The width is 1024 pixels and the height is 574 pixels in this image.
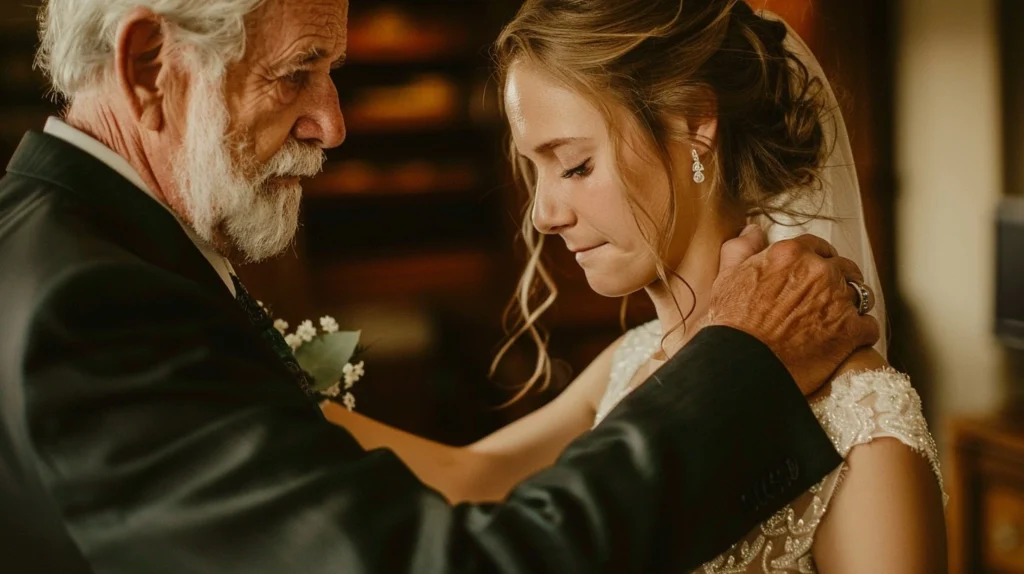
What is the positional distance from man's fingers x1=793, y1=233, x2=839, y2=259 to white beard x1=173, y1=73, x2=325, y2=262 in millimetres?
659

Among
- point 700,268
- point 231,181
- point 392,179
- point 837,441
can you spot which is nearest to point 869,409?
point 837,441

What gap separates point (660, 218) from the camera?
4.64 feet

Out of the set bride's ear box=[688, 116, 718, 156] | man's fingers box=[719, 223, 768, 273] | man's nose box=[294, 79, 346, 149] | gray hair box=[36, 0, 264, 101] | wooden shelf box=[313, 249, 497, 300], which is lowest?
wooden shelf box=[313, 249, 497, 300]

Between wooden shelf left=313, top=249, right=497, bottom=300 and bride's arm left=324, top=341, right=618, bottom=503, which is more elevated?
bride's arm left=324, top=341, right=618, bottom=503

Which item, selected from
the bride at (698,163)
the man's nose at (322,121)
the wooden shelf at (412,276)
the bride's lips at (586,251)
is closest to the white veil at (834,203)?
the bride at (698,163)

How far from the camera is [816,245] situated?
4.20ft

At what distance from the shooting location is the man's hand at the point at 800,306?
1.16 metres

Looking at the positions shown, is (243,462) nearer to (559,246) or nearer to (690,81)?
(690,81)

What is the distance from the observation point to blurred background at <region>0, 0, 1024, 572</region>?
2980 mm

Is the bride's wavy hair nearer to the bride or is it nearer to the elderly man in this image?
the bride

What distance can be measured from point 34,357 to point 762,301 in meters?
0.79

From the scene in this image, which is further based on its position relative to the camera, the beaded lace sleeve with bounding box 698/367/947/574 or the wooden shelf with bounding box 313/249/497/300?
the wooden shelf with bounding box 313/249/497/300

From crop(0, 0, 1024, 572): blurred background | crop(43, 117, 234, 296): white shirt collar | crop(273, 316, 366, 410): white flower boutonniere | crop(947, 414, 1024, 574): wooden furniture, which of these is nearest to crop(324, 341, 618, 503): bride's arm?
crop(273, 316, 366, 410): white flower boutonniere

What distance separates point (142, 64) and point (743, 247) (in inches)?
32.5
